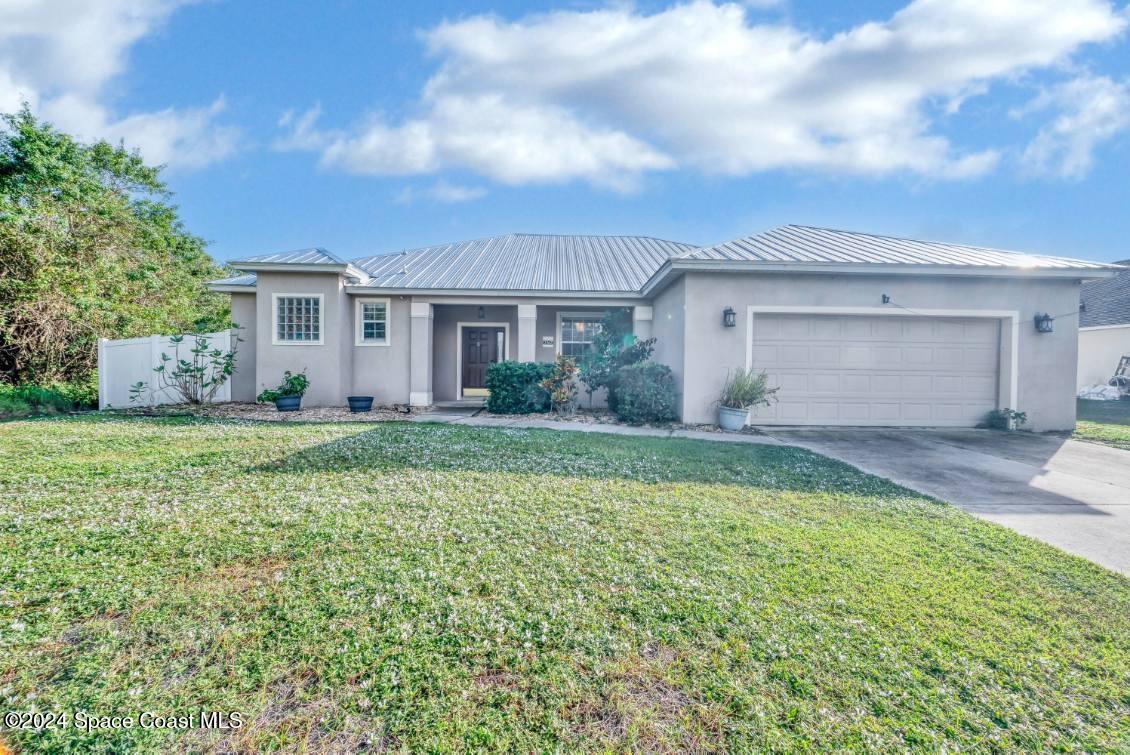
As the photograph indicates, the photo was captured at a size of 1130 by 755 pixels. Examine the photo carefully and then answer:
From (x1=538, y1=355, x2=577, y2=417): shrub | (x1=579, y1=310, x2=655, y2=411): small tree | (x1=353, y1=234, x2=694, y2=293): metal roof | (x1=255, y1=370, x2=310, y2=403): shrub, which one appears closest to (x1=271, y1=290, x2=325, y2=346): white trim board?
(x1=255, y1=370, x2=310, y2=403): shrub

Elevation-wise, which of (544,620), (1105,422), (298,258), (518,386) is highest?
(298,258)

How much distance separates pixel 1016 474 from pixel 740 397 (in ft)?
11.8

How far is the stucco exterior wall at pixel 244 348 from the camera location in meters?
11.5

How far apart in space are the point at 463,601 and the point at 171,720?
1168mm

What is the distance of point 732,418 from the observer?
8.24 m

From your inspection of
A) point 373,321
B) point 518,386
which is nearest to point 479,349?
point 373,321

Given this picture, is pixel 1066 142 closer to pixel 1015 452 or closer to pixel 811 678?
pixel 1015 452

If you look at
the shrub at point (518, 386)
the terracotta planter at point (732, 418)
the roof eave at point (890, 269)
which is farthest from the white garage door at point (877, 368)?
the shrub at point (518, 386)

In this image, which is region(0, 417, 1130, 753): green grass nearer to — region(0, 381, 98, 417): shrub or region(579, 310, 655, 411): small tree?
region(579, 310, 655, 411): small tree

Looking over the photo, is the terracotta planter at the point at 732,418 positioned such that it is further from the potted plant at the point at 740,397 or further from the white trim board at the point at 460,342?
the white trim board at the point at 460,342

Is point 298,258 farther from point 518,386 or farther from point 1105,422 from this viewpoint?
point 1105,422

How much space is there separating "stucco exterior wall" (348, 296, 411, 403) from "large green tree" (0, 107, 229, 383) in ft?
20.0

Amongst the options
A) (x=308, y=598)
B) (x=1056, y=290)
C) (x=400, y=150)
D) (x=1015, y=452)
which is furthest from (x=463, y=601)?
(x=400, y=150)

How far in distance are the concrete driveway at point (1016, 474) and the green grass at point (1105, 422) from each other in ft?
2.06
